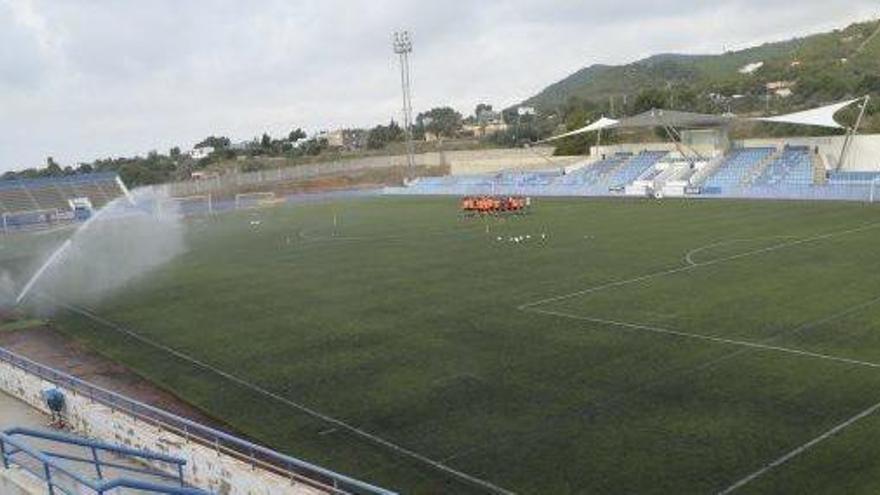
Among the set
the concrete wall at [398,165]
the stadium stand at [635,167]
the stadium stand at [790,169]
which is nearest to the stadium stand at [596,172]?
the stadium stand at [635,167]

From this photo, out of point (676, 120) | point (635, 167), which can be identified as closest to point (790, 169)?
point (676, 120)

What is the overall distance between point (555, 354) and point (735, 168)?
192 ft

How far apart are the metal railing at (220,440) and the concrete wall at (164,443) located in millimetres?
139

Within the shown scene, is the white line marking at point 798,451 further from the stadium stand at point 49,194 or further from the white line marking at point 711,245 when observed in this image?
the stadium stand at point 49,194

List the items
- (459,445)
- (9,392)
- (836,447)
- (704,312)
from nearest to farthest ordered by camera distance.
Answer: (836,447) < (459,445) < (9,392) < (704,312)

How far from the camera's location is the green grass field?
54.0 ft

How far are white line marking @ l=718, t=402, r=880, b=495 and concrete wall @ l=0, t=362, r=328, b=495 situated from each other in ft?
23.8

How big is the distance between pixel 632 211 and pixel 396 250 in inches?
870

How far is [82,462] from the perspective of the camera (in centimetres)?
1566

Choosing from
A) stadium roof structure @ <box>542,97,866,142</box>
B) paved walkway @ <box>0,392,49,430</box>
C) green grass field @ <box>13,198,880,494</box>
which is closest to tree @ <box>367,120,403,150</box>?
stadium roof structure @ <box>542,97,866,142</box>

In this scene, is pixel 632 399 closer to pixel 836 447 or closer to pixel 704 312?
pixel 836 447

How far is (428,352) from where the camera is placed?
24.8 metres

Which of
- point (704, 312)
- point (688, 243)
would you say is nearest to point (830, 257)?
point (688, 243)

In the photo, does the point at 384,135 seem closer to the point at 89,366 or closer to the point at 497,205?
the point at 497,205
